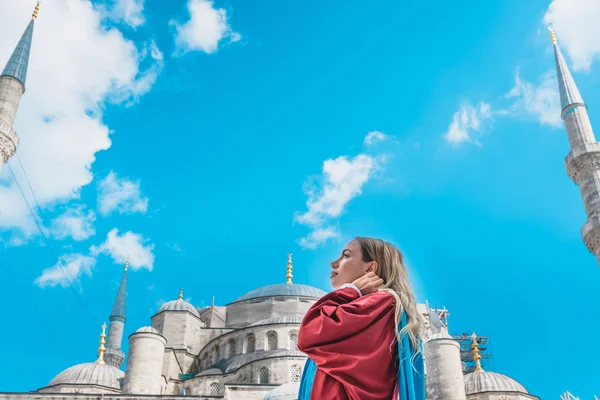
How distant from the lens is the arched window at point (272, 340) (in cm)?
2173

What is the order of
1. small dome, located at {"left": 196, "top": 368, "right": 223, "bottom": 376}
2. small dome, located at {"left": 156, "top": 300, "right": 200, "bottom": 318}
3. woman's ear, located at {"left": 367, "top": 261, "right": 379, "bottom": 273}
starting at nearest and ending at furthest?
woman's ear, located at {"left": 367, "top": 261, "right": 379, "bottom": 273} → small dome, located at {"left": 196, "top": 368, "right": 223, "bottom": 376} → small dome, located at {"left": 156, "top": 300, "right": 200, "bottom": 318}

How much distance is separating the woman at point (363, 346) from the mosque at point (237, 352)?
10.9 metres

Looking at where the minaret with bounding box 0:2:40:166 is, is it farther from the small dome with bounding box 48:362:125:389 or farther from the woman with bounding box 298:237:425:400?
the woman with bounding box 298:237:425:400

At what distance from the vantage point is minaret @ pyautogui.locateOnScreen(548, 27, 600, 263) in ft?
61.0

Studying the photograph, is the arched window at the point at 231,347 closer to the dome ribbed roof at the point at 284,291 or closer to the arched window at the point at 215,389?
the arched window at the point at 215,389

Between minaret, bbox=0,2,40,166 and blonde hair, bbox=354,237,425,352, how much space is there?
18231 millimetres

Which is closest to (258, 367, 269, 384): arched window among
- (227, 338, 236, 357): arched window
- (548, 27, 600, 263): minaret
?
(227, 338, 236, 357): arched window

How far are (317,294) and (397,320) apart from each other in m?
25.6

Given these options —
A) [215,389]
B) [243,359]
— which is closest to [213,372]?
[215,389]

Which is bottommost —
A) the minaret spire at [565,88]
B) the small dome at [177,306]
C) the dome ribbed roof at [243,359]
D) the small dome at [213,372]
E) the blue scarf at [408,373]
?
the blue scarf at [408,373]

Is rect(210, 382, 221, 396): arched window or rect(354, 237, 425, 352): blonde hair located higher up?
rect(210, 382, 221, 396): arched window

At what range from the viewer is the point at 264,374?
746 inches

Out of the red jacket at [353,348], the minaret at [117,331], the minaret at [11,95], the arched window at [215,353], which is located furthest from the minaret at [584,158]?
the minaret at [117,331]

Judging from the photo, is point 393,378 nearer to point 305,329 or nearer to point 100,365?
point 305,329
